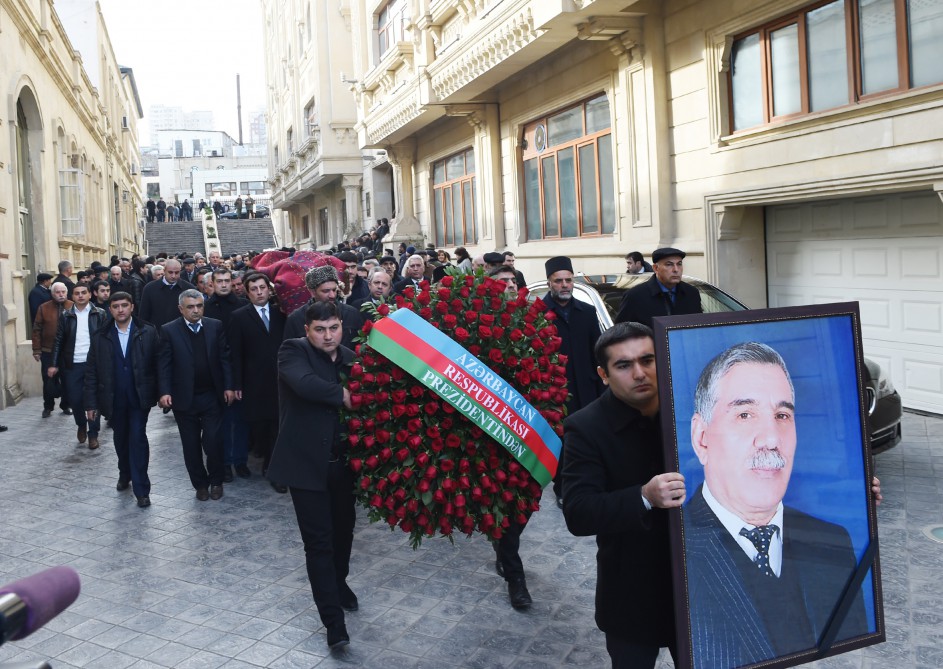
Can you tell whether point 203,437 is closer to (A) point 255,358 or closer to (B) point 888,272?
(A) point 255,358

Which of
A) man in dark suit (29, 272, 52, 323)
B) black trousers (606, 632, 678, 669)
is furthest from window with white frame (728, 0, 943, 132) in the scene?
man in dark suit (29, 272, 52, 323)

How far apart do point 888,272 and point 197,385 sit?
737 centimetres

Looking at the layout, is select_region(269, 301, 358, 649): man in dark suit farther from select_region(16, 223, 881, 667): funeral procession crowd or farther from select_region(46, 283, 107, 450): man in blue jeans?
select_region(46, 283, 107, 450): man in blue jeans

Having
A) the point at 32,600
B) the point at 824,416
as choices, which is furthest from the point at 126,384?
the point at 32,600

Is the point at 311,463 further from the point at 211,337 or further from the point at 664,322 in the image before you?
the point at 211,337

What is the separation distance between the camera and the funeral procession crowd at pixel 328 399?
2975 mm

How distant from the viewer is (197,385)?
7.88 meters

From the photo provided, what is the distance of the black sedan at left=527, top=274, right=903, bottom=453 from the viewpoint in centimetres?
698

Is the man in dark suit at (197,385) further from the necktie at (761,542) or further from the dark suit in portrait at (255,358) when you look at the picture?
the necktie at (761,542)

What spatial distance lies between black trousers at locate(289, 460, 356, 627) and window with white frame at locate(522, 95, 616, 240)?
383 inches

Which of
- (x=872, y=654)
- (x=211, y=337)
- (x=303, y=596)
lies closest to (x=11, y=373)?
(x=211, y=337)

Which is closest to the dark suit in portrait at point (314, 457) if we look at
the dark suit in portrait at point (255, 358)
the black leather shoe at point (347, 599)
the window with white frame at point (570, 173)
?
the black leather shoe at point (347, 599)

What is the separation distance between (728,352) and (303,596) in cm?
362

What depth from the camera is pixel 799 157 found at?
9.74 meters
